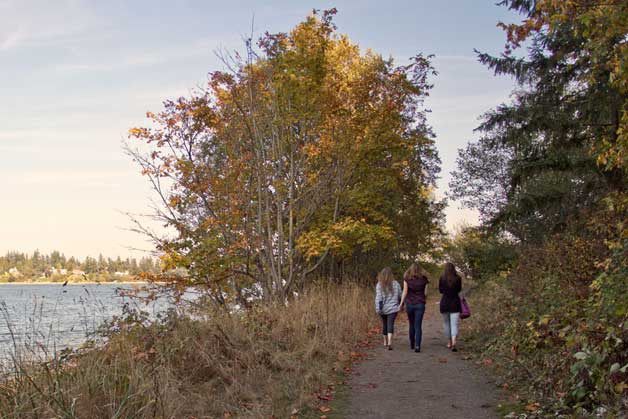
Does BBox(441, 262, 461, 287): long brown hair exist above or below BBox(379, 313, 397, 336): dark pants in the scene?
above

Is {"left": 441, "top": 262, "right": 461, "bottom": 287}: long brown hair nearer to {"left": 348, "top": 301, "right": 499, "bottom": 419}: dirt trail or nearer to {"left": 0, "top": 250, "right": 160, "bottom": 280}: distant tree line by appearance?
{"left": 348, "top": 301, "right": 499, "bottom": 419}: dirt trail

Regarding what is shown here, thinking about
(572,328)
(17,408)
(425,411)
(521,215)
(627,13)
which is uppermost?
(627,13)

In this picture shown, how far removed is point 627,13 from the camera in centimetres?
775

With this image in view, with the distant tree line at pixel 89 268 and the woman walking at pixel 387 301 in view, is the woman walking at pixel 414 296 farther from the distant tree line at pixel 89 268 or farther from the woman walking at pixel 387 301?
the distant tree line at pixel 89 268

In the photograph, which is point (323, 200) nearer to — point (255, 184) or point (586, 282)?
point (255, 184)

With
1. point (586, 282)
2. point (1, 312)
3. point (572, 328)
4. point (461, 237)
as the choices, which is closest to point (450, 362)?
point (586, 282)

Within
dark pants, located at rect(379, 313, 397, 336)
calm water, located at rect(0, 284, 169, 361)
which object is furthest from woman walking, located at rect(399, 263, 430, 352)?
calm water, located at rect(0, 284, 169, 361)

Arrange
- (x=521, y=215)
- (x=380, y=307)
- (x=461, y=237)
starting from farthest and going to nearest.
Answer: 1. (x=461, y=237)
2. (x=521, y=215)
3. (x=380, y=307)

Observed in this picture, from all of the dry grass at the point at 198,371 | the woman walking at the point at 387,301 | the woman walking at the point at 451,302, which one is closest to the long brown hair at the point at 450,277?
the woman walking at the point at 451,302

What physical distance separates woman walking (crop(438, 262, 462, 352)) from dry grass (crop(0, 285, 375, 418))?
2.06 m

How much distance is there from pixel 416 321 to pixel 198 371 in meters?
5.24

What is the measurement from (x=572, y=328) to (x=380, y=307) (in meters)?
5.38

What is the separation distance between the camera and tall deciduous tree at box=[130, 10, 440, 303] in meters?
14.5

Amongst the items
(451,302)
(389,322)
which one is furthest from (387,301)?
(451,302)
